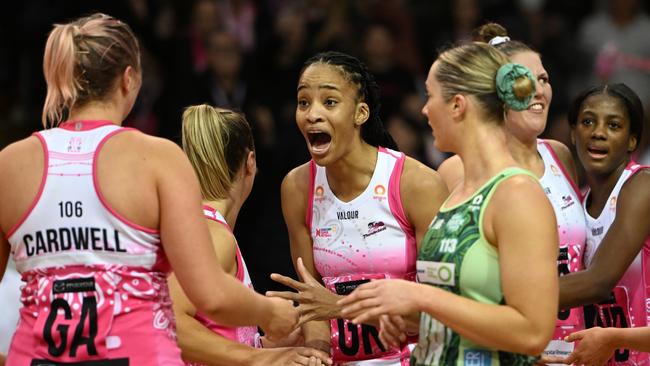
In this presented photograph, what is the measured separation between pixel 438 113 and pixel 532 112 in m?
1.17

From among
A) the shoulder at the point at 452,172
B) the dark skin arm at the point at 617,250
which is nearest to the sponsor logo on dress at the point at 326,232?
the shoulder at the point at 452,172

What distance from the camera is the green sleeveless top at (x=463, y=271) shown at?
3.30 m

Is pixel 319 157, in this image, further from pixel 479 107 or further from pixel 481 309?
pixel 481 309

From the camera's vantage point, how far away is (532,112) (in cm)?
458

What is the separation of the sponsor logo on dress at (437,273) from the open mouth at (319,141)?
1.16m

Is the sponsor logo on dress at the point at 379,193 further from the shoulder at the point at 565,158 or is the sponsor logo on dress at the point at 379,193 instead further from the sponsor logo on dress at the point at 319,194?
the shoulder at the point at 565,158

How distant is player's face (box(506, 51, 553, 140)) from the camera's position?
4578 millimetres

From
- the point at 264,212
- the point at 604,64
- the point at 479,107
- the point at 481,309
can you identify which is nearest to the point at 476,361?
the point at 481,309

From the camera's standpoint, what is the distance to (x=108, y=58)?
11.4 ft

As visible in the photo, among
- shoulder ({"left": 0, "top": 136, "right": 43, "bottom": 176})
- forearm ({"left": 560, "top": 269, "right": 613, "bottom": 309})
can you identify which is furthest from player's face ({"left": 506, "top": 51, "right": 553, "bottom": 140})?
shoulder ({"left": 0, "top": 136, "right": 43, "bottom": 176})

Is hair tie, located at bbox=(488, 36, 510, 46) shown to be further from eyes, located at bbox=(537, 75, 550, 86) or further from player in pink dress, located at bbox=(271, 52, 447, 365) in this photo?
player in pink dress, located at bbox=(271, 52, 447, 365)

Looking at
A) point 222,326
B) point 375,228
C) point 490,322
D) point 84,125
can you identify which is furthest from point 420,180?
point 84,125

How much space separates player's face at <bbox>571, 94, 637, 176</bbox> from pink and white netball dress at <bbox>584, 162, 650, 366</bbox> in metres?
0.08

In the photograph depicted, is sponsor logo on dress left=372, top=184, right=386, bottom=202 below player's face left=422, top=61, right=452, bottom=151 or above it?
below
